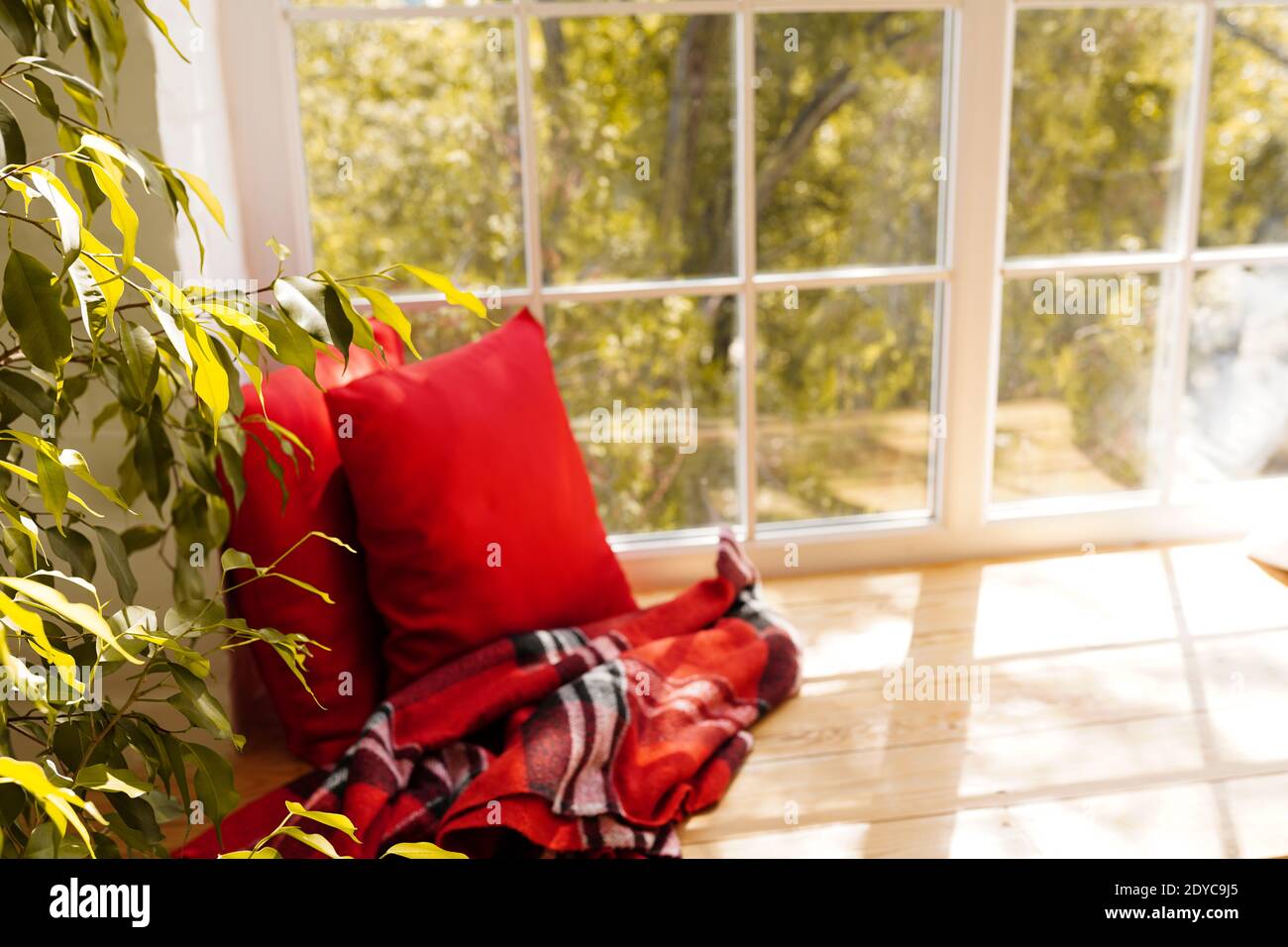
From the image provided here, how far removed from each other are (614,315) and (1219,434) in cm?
132

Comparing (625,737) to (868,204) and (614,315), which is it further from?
(868,204)

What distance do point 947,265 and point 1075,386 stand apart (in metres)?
0.40

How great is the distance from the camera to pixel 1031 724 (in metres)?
1.77

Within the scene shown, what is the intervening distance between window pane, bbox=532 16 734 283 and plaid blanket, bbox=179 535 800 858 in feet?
2.28

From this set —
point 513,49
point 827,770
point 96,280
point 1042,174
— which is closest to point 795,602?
point 827,770

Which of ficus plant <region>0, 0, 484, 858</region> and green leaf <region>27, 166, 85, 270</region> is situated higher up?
green leaf <region>27, 166, 85, 270</region>

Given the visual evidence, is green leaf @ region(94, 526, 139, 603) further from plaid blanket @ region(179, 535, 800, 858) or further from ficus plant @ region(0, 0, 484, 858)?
plaid blanket @ region(179, 535, 800, 858)

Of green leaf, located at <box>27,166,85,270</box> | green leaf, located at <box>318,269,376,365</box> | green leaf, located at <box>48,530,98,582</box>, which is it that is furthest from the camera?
green leaf, located at <box>48,530,98,582</box>

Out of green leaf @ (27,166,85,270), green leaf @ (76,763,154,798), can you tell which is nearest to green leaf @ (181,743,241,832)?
green leaf @ (76,763,154,798)

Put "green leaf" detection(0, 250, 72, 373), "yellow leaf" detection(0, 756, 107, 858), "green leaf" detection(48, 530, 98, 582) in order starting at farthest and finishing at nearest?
"green leaf" detection(48, 530, 98, 582)
"green leaf" detection(0, 250, 72, 373)
"yellow leaf" detection(0, 756, 107, 858)

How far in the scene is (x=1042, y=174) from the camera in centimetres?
226

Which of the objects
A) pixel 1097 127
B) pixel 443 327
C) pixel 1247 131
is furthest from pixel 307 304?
pixel 1247 131

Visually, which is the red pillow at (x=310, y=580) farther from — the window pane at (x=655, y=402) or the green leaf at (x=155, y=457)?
the window pane at (x=655, y=402)

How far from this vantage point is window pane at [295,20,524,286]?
2006mm
